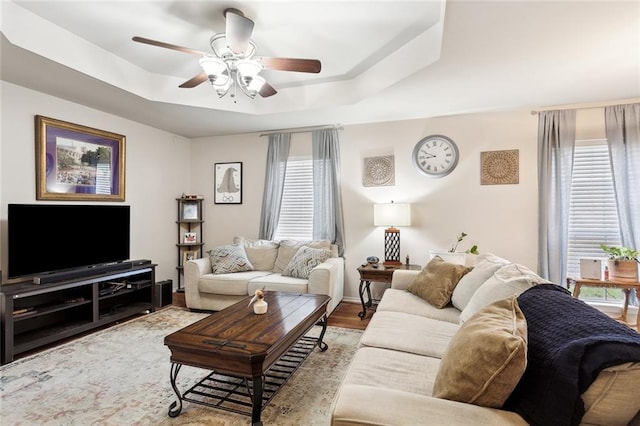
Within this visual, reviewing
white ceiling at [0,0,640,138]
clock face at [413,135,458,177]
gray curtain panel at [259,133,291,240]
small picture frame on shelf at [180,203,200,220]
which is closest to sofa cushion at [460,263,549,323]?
white ceiling at [0,0,640,138]

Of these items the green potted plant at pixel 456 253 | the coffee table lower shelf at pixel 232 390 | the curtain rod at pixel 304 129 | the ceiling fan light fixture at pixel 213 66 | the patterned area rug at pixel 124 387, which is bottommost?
the patterned area rug at pixel 124 387

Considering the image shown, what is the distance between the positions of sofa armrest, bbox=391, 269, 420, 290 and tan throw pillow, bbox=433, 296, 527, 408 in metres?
1.91

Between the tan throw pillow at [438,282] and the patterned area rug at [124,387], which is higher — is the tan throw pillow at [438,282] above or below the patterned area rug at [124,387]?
above

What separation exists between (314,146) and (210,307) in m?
2.58

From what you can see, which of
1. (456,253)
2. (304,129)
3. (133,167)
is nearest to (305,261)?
(456,253)

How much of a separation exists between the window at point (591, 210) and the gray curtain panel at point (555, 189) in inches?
5.0

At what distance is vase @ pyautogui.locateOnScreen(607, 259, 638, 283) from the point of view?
3090 millimetres

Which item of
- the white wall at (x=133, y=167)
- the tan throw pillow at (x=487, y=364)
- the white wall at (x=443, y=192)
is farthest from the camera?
the white wall at (x=443, y=192)

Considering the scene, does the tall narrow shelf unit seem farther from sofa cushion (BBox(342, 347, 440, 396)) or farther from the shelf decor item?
sofa cushion (BBox(342, 347, 440, 396))

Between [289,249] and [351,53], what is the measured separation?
8.20ft

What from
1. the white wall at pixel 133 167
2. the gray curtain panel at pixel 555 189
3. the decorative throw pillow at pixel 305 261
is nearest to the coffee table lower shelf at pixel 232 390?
the decorative throw pillow at pixel 305 261

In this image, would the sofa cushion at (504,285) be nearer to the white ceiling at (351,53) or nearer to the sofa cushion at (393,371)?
the sofa cushion at (393,371)

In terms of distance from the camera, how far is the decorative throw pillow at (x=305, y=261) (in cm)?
381

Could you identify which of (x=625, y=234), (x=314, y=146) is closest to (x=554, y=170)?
(x=625, y=234)
